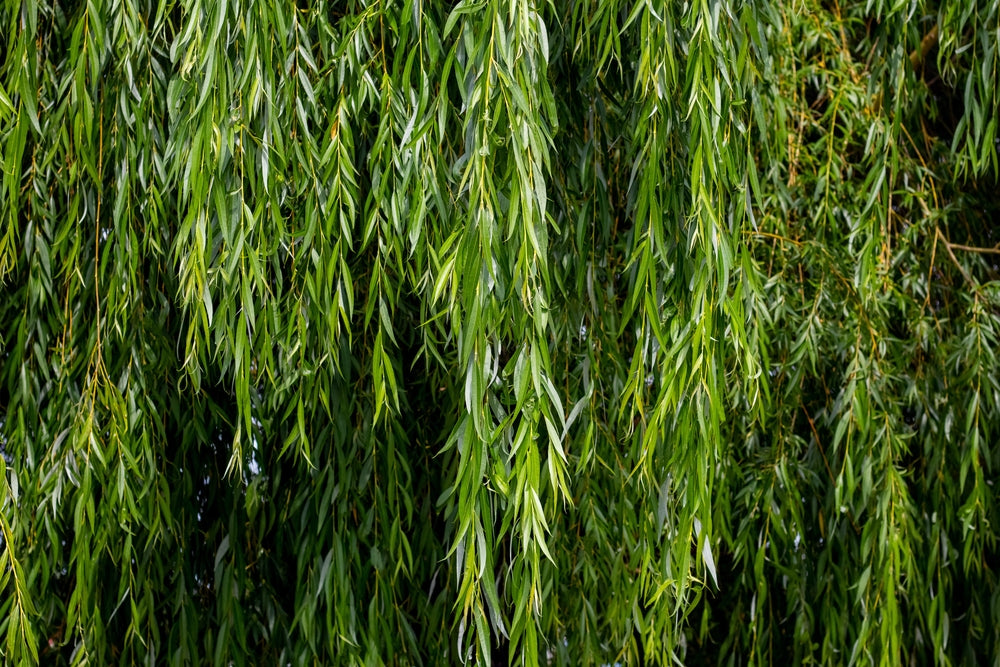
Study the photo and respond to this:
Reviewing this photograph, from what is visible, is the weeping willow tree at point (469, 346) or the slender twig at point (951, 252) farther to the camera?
the slender twig at point (951, 252)

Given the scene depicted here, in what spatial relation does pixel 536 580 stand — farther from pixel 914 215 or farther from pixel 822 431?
pixel 914 215

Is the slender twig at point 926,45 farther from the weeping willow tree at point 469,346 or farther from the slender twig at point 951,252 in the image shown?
the slender twig at point 951,252

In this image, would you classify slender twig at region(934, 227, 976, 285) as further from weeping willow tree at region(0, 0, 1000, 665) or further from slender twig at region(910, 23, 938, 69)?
slender twig at region(910, 23, 938, 69)

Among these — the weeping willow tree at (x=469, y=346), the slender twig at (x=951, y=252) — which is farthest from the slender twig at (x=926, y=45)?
the slender twig at (x=951, y=252)

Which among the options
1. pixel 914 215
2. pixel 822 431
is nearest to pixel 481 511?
pixel 822 431

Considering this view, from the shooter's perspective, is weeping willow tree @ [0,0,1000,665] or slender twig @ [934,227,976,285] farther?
slender twig @ [934,227,976,285]

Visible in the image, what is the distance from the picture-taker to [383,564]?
2.00m

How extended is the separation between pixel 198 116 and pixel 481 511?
725 millimetres

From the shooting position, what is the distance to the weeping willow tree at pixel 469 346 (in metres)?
1.64

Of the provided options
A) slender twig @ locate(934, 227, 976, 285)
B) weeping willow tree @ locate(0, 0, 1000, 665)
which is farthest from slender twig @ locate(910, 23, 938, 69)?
slender twig @ locate(934, 227, 976, 285)

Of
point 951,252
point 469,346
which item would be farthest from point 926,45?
point 469,346

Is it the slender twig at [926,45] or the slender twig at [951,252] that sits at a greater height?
the slender twig at [926,45]

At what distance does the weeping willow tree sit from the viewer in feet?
5.40

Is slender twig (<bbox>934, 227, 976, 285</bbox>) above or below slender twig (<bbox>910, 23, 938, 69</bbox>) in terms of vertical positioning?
below
